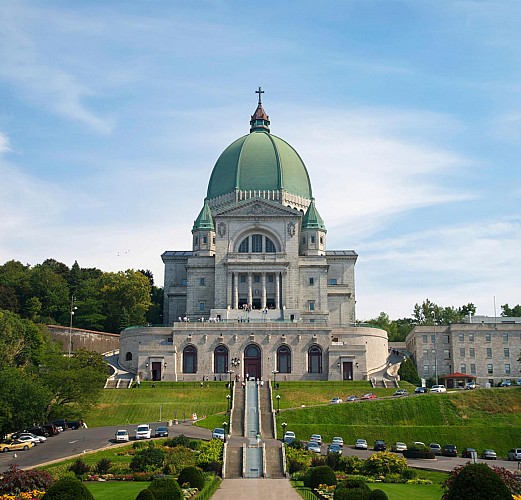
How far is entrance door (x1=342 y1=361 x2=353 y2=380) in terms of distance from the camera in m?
99.3

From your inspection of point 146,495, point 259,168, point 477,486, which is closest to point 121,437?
point 146,495

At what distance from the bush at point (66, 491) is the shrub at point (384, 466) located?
85.5ft

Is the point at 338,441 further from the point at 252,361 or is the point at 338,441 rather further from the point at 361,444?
the point at 252,361

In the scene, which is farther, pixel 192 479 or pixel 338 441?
pixel 338 441

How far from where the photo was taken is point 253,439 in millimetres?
67875

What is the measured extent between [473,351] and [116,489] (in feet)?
243

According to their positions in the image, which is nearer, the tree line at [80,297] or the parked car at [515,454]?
the parked car at [515,454]

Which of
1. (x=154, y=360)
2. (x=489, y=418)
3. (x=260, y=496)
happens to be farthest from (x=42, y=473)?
(x=154, y=360)

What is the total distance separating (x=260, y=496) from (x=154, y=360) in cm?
5743

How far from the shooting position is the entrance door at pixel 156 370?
99.3 meters

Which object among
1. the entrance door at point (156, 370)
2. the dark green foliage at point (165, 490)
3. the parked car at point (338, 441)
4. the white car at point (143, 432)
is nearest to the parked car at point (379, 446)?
the parked car at point (338, 441)

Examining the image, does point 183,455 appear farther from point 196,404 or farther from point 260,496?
point 196,404

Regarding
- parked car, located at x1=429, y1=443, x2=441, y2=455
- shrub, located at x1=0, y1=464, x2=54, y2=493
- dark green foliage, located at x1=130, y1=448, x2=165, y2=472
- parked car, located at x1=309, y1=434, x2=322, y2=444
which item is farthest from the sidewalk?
parked car, located at x1=429, y1=443, x2=441, y2=455

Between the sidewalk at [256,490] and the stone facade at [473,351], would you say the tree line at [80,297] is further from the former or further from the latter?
the sidewalk at [256,490]
